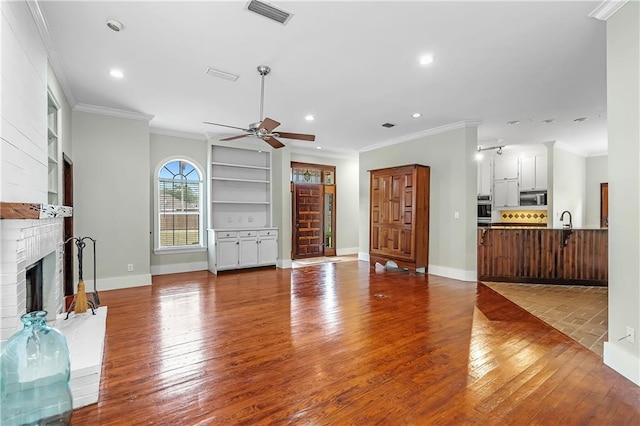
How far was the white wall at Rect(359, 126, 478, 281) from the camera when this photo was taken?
222 inches

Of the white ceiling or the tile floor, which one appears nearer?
the white ceiling

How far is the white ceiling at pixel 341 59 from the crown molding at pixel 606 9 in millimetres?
60

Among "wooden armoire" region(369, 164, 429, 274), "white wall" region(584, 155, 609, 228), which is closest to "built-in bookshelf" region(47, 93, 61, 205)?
"wooden armoire" region(369, 164, 429, 274)

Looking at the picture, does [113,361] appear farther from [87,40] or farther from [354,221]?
[354,221]

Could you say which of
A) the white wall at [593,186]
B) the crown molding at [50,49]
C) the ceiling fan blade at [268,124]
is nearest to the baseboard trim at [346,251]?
the ceiling fan blade at [268,124]

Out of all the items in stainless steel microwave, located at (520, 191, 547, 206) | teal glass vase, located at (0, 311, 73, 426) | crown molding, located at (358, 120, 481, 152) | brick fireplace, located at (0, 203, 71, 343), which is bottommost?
teal glass vase, located at (0, 311, 73, 426)

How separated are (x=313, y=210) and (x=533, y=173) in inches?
213

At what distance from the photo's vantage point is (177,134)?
20.8 feet

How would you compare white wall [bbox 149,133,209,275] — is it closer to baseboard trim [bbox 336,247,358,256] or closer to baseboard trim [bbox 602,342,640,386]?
baseboard trim [bbox 336,247,358,256]

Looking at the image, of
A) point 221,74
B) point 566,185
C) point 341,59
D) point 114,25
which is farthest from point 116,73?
point 566,185

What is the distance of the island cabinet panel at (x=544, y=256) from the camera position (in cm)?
507

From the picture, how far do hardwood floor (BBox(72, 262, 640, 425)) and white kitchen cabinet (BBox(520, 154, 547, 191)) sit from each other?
14.9ft

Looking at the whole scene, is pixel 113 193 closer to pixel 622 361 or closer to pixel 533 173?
pixel 622 361

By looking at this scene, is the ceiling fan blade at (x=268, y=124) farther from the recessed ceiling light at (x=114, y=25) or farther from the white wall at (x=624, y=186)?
the white wall at (x=624, y=186)
